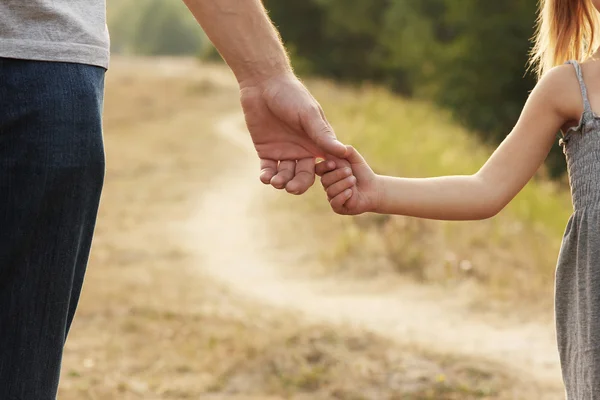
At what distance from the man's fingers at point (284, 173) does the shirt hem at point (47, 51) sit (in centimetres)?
69

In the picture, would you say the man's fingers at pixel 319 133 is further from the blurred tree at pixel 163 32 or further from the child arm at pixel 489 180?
the blurred tree at pixel 163 32

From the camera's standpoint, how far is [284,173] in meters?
2.20

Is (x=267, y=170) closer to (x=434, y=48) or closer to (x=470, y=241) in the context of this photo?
(x=470, y=241)

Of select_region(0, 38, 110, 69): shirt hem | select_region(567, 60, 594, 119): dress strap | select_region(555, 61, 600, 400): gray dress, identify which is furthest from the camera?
select_region(567, 60, 594, 119): dress strap

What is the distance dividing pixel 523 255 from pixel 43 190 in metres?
5.30

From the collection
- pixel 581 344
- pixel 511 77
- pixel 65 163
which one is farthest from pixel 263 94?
pixel 511 77

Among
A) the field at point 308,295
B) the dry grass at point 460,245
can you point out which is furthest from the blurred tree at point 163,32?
the dry grass at point 460,245

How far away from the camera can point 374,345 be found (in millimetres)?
4648

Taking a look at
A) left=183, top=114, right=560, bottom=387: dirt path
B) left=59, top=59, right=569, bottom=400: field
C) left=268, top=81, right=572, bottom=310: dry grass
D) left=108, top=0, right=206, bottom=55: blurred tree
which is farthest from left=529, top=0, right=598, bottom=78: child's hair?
left=108, top=0, right=206, bottom=55: blurred tree

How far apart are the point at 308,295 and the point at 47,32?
500cm

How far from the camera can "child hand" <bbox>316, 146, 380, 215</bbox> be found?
2.21 metres

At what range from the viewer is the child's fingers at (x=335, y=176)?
2207mm

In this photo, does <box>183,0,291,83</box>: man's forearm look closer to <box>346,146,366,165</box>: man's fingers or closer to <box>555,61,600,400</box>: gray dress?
<box>346,146,366,165</box>: man's fingers

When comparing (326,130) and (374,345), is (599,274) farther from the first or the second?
(374,345)
